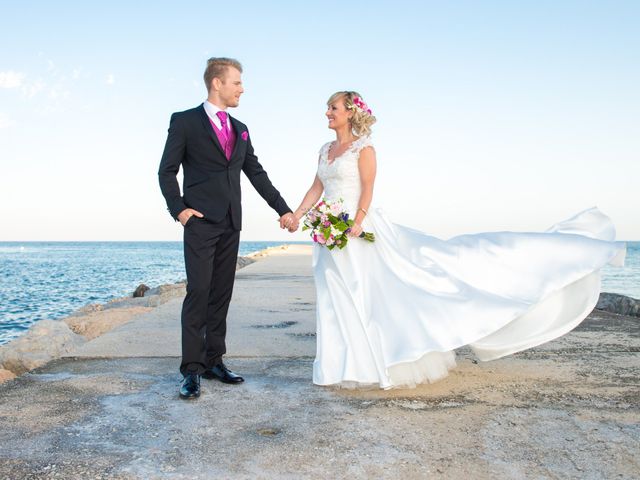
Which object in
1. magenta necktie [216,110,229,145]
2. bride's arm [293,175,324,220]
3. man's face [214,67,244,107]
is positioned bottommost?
bride's arm [293,175,324,220]

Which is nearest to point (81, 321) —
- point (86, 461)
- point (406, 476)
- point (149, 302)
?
point (149, 302)

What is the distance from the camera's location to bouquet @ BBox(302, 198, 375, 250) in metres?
4.42

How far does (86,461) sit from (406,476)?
4.93 ft

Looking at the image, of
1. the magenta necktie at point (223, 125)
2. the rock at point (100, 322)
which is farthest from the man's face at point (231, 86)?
the rock at point (100, 322)

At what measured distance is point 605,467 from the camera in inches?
114

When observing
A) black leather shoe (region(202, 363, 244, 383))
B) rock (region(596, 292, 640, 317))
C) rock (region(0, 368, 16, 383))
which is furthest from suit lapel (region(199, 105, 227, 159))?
rock (region(596, 292, 640, 317))

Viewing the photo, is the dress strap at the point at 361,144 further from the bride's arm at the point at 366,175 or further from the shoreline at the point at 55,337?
the shoreline at the point at 55,337

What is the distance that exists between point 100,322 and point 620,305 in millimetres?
7395

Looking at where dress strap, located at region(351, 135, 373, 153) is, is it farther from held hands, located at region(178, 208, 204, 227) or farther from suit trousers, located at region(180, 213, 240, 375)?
held hands, located at region(178, 208, 204, 227)

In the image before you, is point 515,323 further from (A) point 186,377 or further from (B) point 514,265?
(A) point 186,377

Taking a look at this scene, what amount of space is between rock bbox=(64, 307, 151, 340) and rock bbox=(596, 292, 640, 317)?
6810 mm

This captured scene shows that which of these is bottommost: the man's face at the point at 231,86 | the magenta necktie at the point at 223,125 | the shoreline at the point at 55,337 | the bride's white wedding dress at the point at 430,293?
the shoreline at the point at 55,337

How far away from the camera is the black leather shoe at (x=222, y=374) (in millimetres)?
4527

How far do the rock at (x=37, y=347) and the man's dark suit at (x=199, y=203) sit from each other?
6.72 ft
